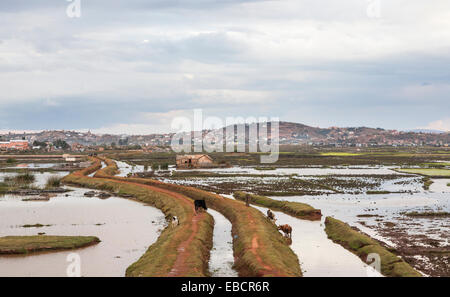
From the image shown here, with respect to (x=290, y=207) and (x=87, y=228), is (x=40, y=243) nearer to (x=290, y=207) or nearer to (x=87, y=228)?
(x=87, y=228)

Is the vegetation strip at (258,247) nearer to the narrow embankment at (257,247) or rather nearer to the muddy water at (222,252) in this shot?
the narrow embankment at (257,247)

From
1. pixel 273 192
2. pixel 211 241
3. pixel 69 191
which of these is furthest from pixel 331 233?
pixel 69 191

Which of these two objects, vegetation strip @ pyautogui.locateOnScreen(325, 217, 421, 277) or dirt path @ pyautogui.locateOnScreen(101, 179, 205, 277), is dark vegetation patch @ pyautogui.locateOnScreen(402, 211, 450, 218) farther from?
dirt path @ pyautogui.locateOnScreen(101, 179, 205, 277)

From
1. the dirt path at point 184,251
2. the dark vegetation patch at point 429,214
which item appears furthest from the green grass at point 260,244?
the dark vegetation patch at point 429,214

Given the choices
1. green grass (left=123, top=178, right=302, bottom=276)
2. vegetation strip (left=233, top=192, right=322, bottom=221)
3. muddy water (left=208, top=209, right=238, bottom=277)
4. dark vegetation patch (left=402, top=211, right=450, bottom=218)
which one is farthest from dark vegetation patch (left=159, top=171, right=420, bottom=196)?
Result: muddy water (left=208, top=209, right=238, bottom=277)

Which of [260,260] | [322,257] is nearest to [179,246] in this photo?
[260,260]
